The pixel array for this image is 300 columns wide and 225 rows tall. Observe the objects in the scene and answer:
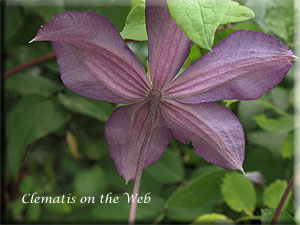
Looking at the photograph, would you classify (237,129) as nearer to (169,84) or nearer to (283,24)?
(169,84)

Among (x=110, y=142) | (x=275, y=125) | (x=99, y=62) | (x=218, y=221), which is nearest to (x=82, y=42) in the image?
(x=99, y=62)

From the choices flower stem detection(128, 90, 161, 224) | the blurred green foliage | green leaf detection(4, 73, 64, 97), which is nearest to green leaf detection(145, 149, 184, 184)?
the blurred green foliage

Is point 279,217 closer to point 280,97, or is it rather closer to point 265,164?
point 265,164

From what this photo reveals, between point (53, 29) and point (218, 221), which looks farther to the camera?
point (218, 221)

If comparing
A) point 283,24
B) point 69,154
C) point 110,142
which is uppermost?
point 283,24

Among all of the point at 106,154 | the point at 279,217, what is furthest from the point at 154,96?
the point at 106,154

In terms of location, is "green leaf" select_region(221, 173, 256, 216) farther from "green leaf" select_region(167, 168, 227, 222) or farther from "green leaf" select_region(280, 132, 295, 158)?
"green leaf" select_region(280, 132, 295, 158)

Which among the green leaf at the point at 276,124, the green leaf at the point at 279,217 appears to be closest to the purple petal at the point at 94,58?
the green leaf at the point at 279,217
